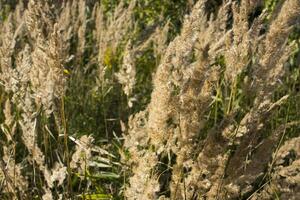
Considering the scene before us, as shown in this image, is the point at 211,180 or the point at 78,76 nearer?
the point at 211,180

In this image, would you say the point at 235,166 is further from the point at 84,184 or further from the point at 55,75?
the point at 84,184

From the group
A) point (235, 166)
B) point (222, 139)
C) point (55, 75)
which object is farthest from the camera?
point (235, 166)

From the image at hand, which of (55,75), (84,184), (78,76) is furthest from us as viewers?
(78,76)

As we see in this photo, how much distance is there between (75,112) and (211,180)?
1809 mm

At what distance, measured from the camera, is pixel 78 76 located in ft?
13.0

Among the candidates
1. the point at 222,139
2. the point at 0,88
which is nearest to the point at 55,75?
the point at 222,139

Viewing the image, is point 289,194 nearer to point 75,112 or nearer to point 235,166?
point 235,166

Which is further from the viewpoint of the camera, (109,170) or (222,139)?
(109,170)

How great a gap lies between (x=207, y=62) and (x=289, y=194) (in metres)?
0.65

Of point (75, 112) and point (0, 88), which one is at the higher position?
point (0, 88)

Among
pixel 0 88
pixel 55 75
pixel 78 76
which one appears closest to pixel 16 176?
pixel 55 75

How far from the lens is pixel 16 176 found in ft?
7.34

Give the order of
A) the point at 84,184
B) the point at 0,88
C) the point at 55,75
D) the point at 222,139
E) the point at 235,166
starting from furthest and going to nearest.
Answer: the point at 0,88
the point at 84,184
the point at 235,166
the point at 222,139
the point at 55,75

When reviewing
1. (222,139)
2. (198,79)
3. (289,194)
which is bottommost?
(289,194)
